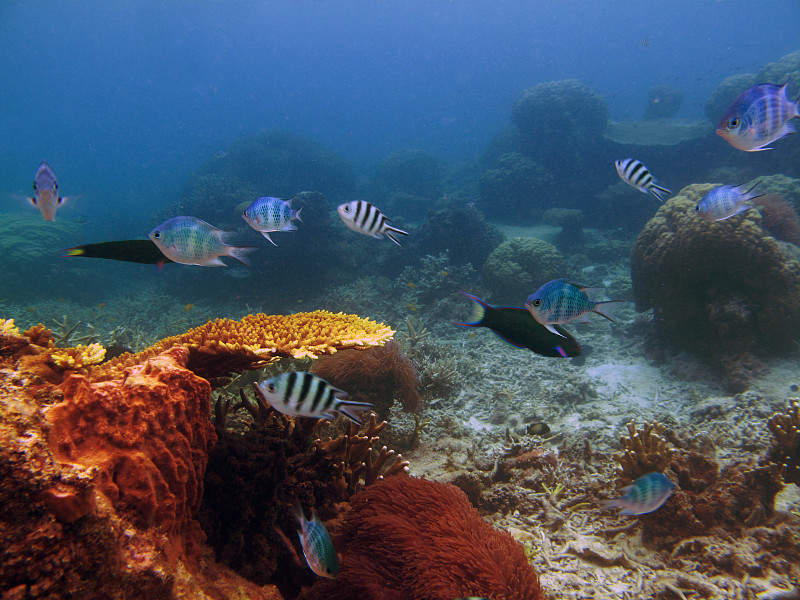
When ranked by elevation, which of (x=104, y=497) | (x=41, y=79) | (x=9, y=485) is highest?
(x=9, y=485)

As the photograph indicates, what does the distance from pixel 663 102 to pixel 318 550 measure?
3871cm

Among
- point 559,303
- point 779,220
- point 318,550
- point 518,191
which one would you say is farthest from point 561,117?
point 318,550

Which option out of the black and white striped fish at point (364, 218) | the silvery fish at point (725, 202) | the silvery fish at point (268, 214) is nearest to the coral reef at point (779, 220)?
the silvery fish at point (725, 202)

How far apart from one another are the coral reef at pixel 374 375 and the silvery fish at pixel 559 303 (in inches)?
89.5

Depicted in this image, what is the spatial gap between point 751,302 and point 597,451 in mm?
5090

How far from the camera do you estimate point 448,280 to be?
1205 centimetres

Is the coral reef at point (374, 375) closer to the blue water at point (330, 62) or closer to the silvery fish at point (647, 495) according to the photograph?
the silvery fish at point (647, 495)

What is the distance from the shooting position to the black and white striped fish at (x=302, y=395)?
2.07 metres

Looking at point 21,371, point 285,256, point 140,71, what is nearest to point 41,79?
point 140,71

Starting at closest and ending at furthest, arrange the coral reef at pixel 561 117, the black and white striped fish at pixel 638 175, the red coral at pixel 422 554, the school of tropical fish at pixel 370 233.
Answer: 1. the red coral at pixel 422 554
2. the school of tropical fish at pixel 370 233
3. the black and white striped fish at pixel 638 175
4. the coral reef at pixel 561 117

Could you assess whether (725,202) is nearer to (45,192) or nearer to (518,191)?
(45,192)

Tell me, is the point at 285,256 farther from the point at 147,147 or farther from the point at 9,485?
the point at 147,147

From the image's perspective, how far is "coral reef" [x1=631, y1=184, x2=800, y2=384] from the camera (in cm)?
650

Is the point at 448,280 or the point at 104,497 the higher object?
the point at 104,497
